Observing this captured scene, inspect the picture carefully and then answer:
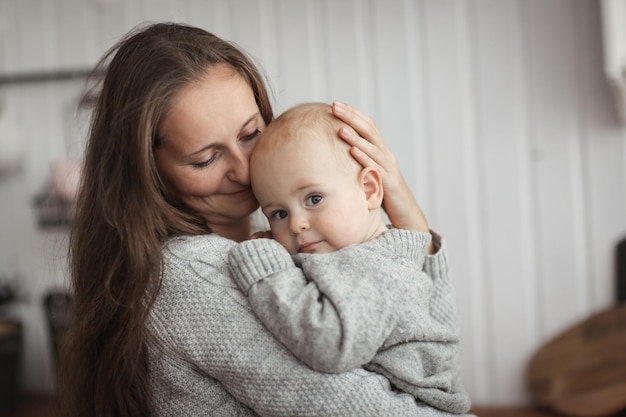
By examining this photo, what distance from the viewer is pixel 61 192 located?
276 centimetres

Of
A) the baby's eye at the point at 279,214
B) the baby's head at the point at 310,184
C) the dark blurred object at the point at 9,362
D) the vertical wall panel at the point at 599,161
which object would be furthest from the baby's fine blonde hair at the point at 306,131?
the dark blurred object at the point at 9,362

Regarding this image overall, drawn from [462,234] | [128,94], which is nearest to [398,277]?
[128,94]

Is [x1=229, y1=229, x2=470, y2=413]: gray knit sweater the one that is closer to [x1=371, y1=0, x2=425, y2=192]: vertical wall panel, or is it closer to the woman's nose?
the woman's nose

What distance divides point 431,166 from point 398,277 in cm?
151

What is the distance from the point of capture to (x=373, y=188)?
1.21m

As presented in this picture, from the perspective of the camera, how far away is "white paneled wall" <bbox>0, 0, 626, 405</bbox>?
2326mm

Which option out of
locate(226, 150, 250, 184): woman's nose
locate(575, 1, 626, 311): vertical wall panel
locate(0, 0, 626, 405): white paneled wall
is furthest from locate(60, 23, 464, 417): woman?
locate(575, 1, 626, 311): vertical wall panel

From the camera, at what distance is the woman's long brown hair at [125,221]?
111 cm

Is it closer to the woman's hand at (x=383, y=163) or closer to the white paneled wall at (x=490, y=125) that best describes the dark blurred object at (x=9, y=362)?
the white paneled wall at (x=490, y=125)

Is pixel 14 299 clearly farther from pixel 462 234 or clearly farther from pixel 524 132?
pixel 524 132

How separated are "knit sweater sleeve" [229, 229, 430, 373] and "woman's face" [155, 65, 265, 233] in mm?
183

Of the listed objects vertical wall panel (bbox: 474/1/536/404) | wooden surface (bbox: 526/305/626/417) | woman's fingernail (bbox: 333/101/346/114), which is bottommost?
wooden surface (bbox: 526/305/626/417)

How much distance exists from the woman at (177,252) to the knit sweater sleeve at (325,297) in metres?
0.04

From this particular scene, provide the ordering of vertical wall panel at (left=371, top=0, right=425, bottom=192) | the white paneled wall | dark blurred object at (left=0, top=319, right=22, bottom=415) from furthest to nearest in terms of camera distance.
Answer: dark blurred object at (left=0, top=319, right=22, bottom=415), vertical wall panel at (left=371, top=0, right=425, bottom=192), the white paneled wall
